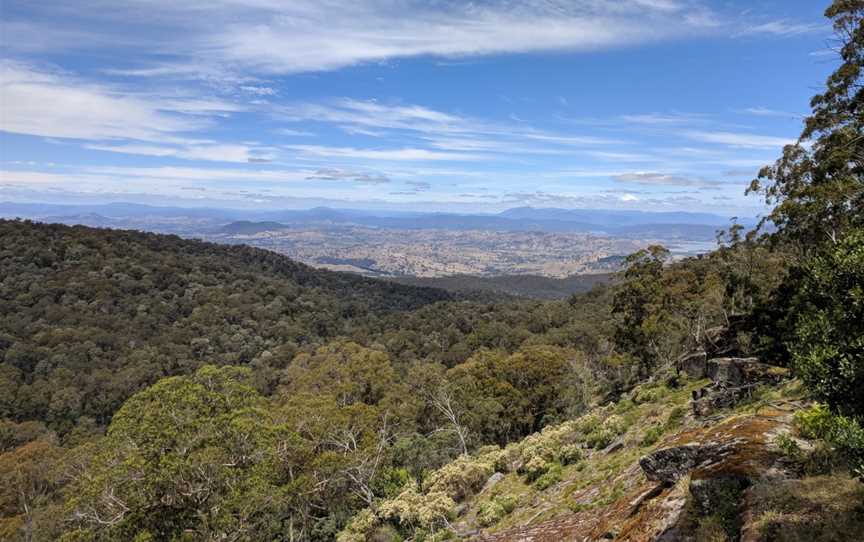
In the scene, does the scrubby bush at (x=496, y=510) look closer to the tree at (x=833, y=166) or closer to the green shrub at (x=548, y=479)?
the green shrub at (x=548, y=479)

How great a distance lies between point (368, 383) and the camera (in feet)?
153

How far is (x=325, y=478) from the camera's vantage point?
2448 cm

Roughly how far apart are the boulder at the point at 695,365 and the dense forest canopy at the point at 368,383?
0.77 meters

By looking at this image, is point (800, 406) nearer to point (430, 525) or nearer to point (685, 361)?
point (430, 525)

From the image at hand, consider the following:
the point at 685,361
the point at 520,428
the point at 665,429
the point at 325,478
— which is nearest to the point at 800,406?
the point at 665,429

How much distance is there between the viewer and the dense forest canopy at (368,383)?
16.4 metres

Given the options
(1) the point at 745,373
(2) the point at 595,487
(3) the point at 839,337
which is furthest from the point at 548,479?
(3) the point at 839,337

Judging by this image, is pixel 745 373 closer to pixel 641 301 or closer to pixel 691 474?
pixel 691 474

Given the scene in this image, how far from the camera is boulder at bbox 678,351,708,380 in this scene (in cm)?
2257

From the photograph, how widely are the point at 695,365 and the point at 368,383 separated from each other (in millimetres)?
31012

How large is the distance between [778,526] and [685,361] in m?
20.4

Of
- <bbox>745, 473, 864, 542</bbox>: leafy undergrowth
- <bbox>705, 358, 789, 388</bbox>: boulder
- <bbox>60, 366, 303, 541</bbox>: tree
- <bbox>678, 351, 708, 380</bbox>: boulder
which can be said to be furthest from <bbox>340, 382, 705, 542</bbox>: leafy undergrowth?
<bbox>745, 473, 864, 542</bbox>: leafy undergrowth

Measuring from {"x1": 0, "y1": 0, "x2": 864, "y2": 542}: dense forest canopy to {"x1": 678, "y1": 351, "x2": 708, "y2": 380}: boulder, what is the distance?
770mm

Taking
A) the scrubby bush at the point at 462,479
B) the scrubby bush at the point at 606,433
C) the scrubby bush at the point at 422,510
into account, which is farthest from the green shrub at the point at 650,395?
the scrubby bush at the point at 422,510
